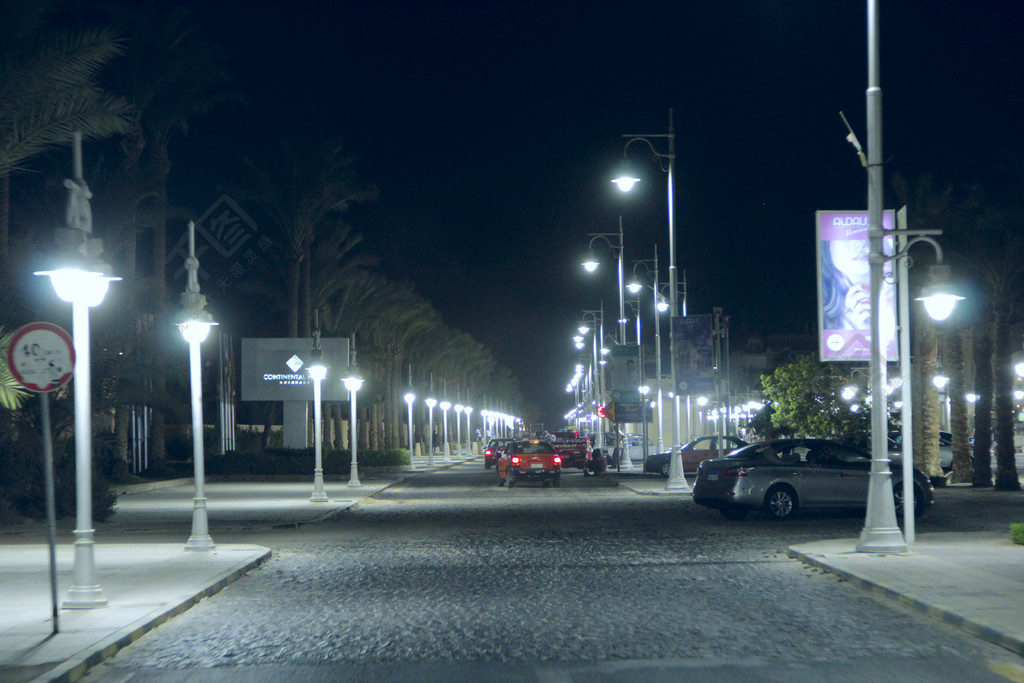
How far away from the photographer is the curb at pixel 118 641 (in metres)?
8.42

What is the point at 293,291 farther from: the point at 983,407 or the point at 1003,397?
the point at 1003,397

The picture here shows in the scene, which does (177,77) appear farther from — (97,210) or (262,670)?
(262,670)

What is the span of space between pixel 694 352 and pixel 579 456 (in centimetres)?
2005

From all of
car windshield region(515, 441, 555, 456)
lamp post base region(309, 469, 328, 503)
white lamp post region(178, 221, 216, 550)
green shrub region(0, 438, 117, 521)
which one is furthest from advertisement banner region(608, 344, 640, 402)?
white lamp post region(178, 221, 216, 550)

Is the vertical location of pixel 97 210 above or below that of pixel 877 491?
above

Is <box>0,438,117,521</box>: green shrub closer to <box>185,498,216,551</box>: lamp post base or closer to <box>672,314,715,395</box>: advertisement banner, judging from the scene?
<box>185,498,216,551</box>: lamp post base

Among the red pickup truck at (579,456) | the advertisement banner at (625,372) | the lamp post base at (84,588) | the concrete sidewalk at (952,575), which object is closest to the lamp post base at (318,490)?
the concrete sidewalk at (952,575)

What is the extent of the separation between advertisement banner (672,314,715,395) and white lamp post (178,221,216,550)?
17.1 m

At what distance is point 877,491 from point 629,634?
7.30m

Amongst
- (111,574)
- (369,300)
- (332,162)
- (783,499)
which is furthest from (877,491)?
(369,300)

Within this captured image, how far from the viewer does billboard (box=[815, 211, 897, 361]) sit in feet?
58.5

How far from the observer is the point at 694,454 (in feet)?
152

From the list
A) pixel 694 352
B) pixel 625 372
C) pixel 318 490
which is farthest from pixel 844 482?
pixel 625 372

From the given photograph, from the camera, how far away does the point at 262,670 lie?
8977 mm
